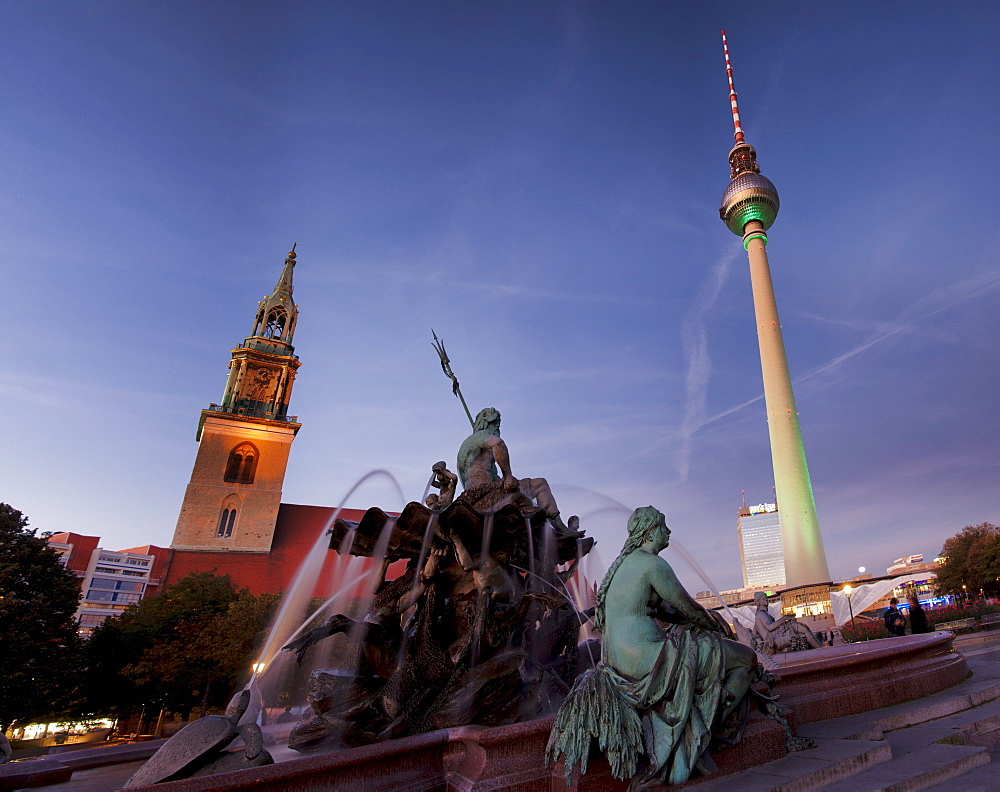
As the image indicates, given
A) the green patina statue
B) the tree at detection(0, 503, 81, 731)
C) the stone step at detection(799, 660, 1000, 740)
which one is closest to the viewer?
the green patina statue

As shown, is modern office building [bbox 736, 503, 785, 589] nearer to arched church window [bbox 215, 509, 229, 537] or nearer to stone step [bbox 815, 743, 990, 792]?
arched church window [bbox 215, 509, 229, 537]

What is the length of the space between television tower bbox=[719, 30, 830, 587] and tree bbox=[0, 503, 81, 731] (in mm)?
54518

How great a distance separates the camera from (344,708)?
5.65 meters

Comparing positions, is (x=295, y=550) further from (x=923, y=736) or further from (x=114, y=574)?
(x=114, y=574)

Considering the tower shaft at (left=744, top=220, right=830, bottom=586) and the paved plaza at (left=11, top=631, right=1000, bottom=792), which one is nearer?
the paved plaza at (left=11, top=631, right=1000, bottom=792)

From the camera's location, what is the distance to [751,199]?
216ft

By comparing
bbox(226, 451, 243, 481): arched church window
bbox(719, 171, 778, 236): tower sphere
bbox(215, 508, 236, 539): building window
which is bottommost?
bbox(215, 508, 236, 539): building window

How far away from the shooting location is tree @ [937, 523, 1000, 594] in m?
33.7

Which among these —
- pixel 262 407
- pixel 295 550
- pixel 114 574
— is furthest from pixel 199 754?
pixel 114 574

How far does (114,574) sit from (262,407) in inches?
2283

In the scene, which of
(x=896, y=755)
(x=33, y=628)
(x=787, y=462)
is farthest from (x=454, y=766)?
(x=787, y=462)

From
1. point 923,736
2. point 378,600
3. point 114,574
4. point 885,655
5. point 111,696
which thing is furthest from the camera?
point 114,574

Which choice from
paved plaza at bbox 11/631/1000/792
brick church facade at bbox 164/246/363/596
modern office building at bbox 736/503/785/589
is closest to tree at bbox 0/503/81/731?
brick church facade at bbox 164/246/363/596

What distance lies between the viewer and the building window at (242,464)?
48.3 meters
